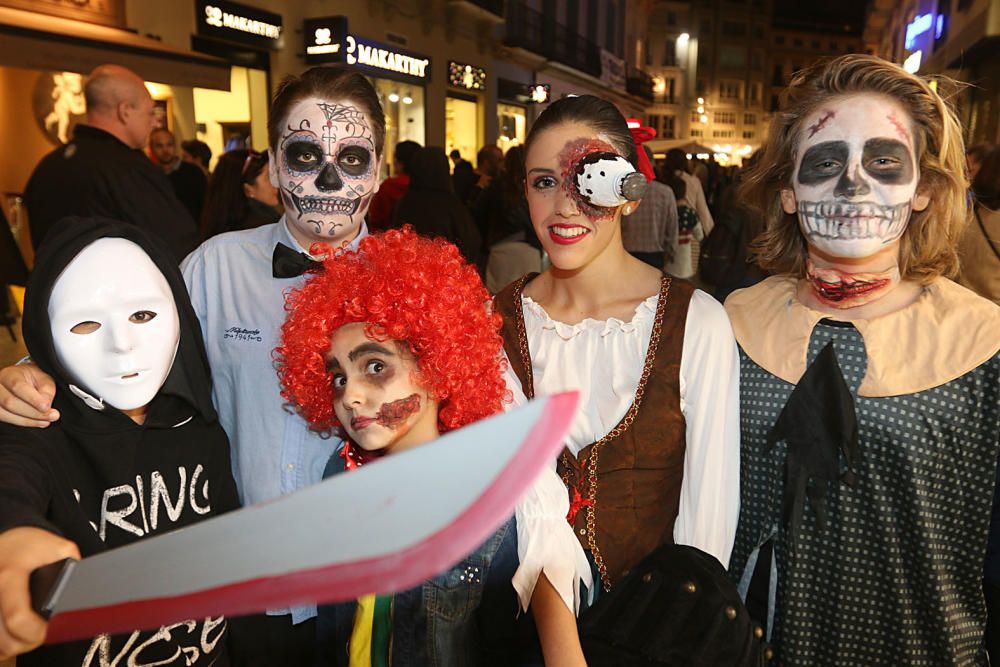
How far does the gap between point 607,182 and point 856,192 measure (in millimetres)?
582

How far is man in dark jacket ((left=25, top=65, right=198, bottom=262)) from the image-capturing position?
3227mm

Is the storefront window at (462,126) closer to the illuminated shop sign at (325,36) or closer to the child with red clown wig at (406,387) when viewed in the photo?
the illuminated shop sign at (325,36)

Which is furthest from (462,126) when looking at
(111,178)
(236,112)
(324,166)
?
(324,166)

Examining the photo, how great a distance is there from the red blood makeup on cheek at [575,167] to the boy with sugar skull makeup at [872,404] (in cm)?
46

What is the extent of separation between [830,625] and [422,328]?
122 cm

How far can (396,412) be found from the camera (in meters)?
1.36

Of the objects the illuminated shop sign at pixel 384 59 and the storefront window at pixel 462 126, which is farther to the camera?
the storefront window at pixel 462 126

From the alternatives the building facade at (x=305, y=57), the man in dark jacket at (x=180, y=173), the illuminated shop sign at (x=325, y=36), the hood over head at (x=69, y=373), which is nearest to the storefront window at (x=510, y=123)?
the building facade at (x=305, y=57)

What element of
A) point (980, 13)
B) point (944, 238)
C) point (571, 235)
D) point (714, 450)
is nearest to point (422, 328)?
point (571, 235)

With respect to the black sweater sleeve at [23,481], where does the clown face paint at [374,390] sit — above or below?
above

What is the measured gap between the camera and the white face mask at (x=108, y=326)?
128 centimetres

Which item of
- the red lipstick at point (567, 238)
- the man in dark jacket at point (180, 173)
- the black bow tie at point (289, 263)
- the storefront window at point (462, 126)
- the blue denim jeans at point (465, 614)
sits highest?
the storefront window at point (462, 126)

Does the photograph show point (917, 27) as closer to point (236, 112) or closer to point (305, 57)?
point (305, 57)

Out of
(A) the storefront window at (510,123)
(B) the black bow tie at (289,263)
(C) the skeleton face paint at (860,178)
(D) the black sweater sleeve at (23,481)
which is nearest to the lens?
(D) the black sweater sleeve at (23,481)
